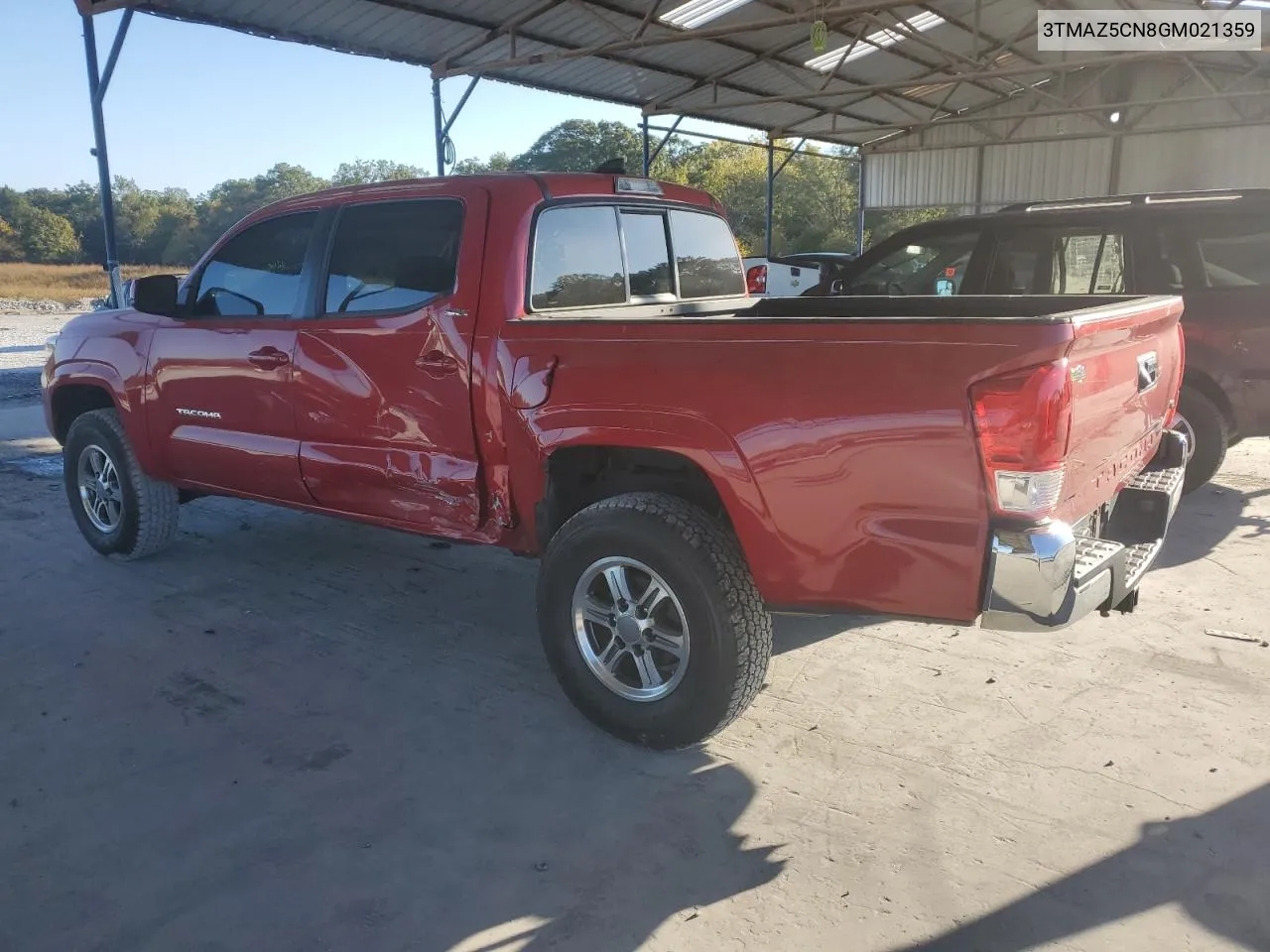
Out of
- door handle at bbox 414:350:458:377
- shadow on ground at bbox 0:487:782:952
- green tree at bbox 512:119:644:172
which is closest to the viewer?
shadow on ground at bbox 0:487:782:952

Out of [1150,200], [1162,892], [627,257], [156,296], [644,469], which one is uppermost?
[1150,200]

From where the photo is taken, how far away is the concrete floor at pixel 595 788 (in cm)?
234

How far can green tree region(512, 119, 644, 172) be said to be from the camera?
5962 centimetres

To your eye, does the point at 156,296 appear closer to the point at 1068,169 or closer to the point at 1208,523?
the point at 1208,523

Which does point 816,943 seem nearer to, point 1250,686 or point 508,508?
point 508,508

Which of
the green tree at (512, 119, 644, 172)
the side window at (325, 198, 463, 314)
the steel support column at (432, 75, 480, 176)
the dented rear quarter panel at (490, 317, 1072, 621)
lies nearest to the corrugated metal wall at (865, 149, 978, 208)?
the steel support column at (432, 75, 480, 176)

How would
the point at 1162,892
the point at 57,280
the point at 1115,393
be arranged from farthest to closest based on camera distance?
the point at 57,280
the point at 1115,393
the point at 1162,892

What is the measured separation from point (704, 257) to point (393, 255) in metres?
1.55

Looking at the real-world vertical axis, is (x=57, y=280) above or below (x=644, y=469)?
above

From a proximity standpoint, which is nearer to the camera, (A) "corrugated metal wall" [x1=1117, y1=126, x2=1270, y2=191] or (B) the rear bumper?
(B) the rear bumper

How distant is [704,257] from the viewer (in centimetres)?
453

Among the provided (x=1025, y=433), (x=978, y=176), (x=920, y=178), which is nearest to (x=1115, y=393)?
(x=1025, y=433)

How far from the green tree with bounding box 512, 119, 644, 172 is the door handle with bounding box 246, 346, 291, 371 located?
5618 cm

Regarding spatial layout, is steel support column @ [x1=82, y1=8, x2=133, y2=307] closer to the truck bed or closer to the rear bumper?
the truck bed
